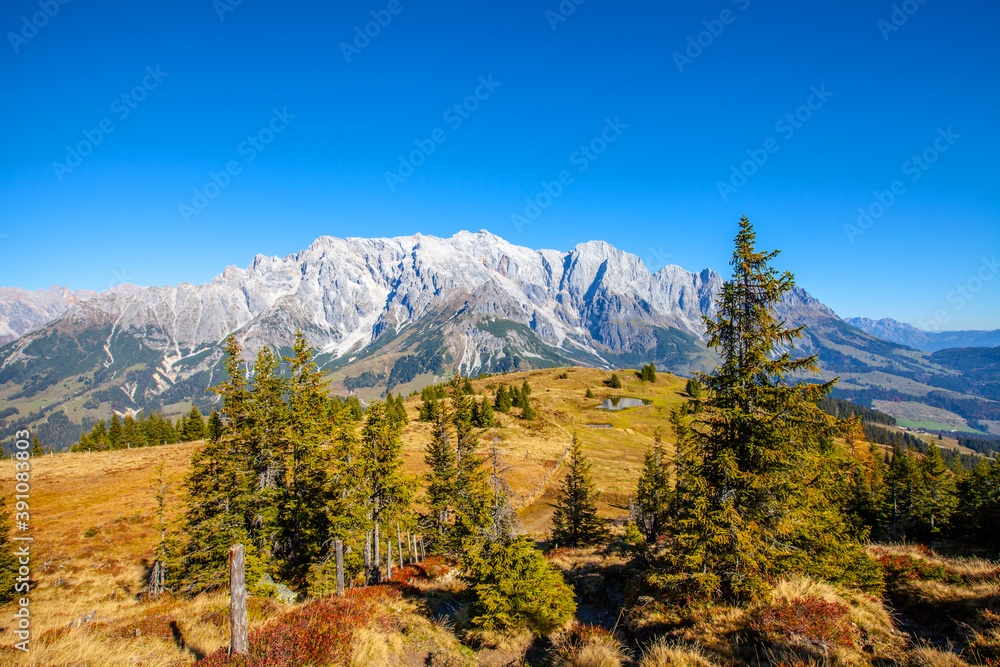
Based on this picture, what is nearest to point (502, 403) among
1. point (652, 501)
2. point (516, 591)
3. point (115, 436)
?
point (652, 501)

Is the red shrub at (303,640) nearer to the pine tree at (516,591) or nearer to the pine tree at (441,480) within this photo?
the pine tree at (516,591)

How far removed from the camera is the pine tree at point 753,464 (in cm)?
1463

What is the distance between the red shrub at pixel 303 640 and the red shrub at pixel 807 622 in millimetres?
12520

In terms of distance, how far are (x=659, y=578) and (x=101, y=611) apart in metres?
27.3

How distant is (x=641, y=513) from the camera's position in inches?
1535

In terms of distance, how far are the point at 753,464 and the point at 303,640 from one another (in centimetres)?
1625

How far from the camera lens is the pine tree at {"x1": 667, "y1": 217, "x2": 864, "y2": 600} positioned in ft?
48.0

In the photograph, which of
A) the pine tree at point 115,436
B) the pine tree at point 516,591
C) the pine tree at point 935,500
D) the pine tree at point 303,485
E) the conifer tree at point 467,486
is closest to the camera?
the pine tree at point 516,591

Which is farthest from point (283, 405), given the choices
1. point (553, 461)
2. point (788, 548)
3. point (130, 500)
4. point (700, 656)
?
point (553, 461)

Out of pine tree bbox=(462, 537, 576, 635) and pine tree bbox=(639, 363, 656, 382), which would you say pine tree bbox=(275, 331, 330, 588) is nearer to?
pine tree bbox=(462, 537, 576, 635)

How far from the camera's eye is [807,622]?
11.6m

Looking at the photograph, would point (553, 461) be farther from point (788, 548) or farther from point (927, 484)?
point (788, 548)

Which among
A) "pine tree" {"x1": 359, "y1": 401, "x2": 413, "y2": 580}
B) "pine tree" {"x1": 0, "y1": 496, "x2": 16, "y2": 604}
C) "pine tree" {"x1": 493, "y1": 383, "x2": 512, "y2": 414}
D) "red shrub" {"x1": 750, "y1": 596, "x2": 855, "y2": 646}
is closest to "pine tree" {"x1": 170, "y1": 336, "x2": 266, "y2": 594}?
"pine tree" {"x1": 359, "y1": 401, "x2": 413, "y2": 580}

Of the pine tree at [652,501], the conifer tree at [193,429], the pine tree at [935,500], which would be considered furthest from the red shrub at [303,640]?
the conifer tree at [193,429]
